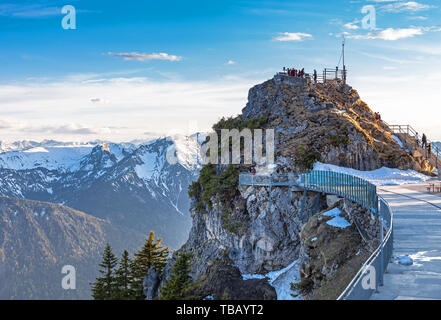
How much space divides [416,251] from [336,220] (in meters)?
10.6

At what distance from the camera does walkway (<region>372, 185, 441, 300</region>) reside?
39.1 feet

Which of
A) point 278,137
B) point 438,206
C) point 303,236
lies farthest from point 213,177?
point 438,206

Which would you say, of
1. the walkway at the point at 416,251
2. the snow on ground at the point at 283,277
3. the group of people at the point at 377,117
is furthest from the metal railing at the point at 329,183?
the group of people at the point at 377,117

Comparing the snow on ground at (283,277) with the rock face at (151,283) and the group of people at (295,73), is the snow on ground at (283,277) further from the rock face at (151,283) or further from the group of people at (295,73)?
the group of people at (295,73)

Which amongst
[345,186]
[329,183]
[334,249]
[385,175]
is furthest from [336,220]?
[385,175]

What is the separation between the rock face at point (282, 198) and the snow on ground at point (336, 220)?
587 mm

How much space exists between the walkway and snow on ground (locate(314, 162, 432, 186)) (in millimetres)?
12980

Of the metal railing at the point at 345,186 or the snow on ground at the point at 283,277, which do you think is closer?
the metal railing at the point at 345,186

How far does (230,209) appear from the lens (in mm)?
42125

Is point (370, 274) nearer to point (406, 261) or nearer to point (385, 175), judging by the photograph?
point (406, 261)

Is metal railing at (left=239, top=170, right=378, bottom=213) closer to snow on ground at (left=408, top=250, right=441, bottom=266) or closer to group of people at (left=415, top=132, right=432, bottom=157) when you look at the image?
snow on ground at (left=408, top=250, right=441, bottom=266)

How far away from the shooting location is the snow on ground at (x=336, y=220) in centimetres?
2473
